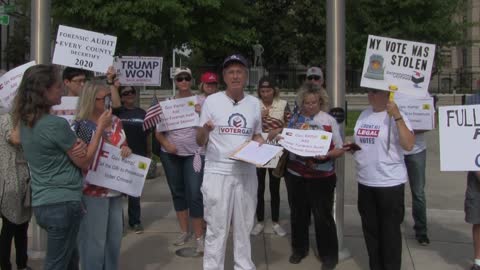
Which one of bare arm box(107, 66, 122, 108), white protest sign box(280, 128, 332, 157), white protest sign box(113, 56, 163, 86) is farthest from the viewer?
white protest sign box(113, 56, 163, 86)

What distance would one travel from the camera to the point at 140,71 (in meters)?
9.02

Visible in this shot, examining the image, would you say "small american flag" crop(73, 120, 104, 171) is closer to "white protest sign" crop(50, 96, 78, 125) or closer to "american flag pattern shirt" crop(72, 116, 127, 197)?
"american flag pattern shirt" crop(72, 116, 127, 197)

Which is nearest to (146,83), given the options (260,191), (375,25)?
(260,191)

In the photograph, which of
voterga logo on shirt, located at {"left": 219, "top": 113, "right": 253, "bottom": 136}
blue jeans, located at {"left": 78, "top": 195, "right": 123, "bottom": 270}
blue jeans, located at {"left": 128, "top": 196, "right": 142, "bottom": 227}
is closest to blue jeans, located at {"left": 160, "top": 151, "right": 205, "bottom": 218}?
blue jeans, located at {"left": 128, "top": 196, "right": 142, "bottom": 227}

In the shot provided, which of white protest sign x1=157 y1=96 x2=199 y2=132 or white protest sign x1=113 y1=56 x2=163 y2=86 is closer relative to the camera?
white protest sign x1=157 y1=96 x2=199 y2=132

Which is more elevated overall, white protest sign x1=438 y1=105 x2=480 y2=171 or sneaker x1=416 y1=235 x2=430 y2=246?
white protest sign x1=438 y1=105 x2=480 y2=171

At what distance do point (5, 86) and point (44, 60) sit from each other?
0.68 m

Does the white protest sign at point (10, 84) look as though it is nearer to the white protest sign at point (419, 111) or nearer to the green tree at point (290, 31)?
the white protest sign at point (419, 111)

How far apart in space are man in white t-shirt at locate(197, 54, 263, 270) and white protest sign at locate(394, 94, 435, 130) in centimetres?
212

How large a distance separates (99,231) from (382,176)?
89.4 inches

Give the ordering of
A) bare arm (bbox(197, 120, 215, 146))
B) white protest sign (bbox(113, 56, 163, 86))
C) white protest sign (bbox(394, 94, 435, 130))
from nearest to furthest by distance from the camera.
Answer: bare arm (bbox(197, 120, 215, 146)), white protest sign (bbox(394, 94, 435, 130)), white protest sign (bbox(113, 56, 163, 86))

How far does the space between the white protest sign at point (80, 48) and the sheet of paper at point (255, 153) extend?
80.6 inches

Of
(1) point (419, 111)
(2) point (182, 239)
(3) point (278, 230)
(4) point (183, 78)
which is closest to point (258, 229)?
(3) point (278, 230)

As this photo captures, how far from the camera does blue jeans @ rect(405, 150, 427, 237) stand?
19.3 feet
